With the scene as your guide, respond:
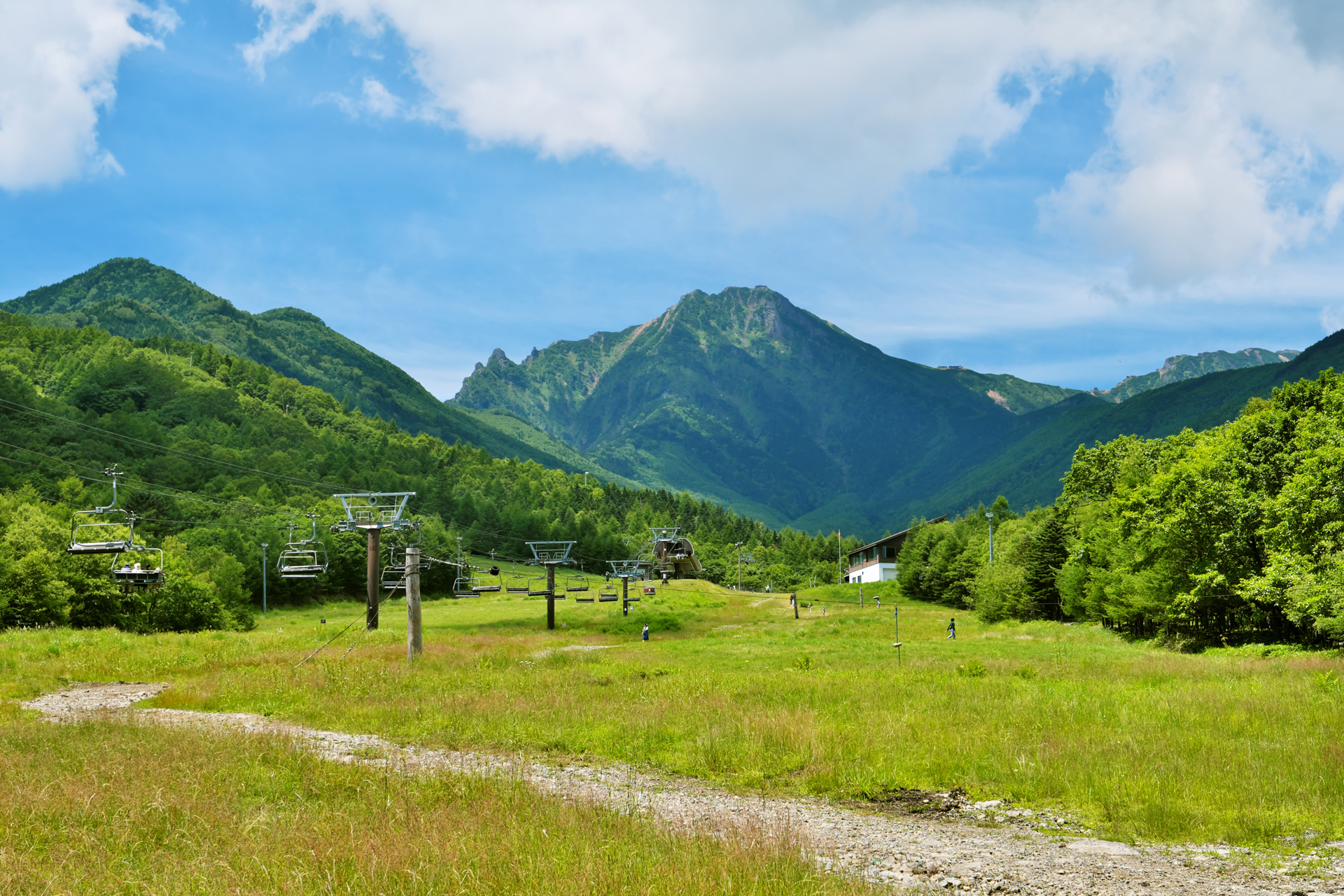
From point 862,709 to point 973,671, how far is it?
10.1 metres

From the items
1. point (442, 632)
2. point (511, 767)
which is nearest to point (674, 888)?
point (511, 767)

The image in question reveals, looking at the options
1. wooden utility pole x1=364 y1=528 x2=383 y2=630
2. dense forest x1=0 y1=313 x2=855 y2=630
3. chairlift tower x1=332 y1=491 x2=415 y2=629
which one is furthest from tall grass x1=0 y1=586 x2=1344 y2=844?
dense forest x1=0 y1=313 x2=855 y2=630

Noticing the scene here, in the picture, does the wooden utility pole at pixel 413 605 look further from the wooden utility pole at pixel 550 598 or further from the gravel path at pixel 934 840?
the wooden utility pole at pixel 550 598

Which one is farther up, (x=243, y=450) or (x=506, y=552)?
(x=243, y=450)

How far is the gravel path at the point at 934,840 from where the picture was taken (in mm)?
10297

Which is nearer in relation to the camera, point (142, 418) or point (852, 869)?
point (852, 869)

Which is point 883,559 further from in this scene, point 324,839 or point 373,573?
point 324,839

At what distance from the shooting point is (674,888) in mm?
8469

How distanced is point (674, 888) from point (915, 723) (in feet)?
44.4

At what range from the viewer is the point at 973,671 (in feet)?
101

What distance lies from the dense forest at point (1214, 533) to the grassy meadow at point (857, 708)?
3633mm

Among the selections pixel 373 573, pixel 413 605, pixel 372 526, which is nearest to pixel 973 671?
pixel 413 605

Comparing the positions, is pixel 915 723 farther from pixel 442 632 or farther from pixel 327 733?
pixel 442 632

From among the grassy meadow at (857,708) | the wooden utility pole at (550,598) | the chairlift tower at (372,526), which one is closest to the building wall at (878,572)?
the wooden utility pole at (550,598)
